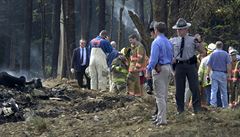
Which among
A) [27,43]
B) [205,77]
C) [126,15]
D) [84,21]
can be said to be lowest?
[205,77]

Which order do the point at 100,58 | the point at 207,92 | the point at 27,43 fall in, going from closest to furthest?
the point at 207,92 → the point at 100,58 → the point at 27,43

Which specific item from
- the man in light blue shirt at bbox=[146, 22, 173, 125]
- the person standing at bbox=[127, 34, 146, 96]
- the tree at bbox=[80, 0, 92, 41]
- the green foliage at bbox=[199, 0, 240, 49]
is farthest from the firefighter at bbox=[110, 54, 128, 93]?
the tree at bbox=[80, 0, 92, 41]

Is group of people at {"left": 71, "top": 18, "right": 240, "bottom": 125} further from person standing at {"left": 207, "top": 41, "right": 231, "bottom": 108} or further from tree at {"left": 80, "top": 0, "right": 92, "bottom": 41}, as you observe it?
tree at {"left": 80, "top": 0, "right": 92, "bottom": 41}

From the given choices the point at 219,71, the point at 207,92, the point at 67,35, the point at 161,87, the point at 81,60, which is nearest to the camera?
the point at 161,87

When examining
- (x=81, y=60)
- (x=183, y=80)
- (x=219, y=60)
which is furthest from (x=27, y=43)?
(x=183, y=80)

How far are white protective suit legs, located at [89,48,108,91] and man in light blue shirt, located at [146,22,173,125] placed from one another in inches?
274

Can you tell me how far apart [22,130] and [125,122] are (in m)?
1.99

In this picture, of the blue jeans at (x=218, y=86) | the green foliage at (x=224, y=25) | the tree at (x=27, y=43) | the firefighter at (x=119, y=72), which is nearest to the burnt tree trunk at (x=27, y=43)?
the tree at (x=27, y=43)

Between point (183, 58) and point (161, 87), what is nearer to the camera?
point (161, 87)

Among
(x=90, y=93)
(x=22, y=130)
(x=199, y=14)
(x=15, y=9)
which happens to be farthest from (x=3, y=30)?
(x=22, y=130)

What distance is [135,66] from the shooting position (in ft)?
56.1

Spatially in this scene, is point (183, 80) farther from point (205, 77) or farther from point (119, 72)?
point (119, 72)

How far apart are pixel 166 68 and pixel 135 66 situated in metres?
5.28

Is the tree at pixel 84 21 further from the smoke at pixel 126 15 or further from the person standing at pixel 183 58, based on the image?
the person standing at pixel 183 58
